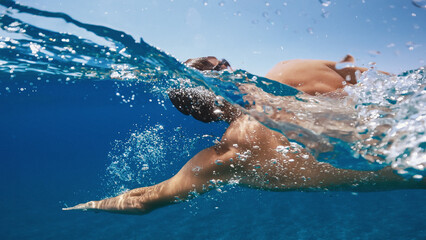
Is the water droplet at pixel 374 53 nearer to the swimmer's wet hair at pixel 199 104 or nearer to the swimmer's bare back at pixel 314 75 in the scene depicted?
the swimmer's bare back at pixel 314 75

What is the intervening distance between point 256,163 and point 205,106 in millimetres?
1606

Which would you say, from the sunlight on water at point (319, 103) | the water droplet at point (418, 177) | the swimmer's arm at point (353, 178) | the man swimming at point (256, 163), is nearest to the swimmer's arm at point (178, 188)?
the man swimming at point (256, 163)

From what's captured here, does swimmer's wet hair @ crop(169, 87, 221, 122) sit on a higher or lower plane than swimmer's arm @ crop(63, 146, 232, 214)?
higher

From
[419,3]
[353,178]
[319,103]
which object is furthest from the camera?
[353,178]

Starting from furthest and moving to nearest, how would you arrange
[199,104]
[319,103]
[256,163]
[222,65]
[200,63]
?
[199,104]
[200,63]
[222,65]
[256,163]
[319,103]

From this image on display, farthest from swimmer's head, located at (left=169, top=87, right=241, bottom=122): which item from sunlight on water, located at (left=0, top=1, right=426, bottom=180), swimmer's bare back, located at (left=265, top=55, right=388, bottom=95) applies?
swimmer's bare back, located at (left=265, top=55, right=388, bottom=95)

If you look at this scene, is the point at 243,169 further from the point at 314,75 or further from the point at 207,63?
the point at 207,63

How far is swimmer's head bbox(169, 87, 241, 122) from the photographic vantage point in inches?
157

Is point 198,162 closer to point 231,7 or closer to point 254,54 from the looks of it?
point 254,54

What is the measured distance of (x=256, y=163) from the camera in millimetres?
3502

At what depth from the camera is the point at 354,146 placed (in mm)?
2824

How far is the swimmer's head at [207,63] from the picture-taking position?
390 centimetres

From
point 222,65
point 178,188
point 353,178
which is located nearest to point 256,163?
point 178,188

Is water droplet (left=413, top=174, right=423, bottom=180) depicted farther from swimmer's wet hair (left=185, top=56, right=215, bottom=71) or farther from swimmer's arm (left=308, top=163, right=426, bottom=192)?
swimmer's wet hair (left=185, top=56, right=215, bottom=71)
